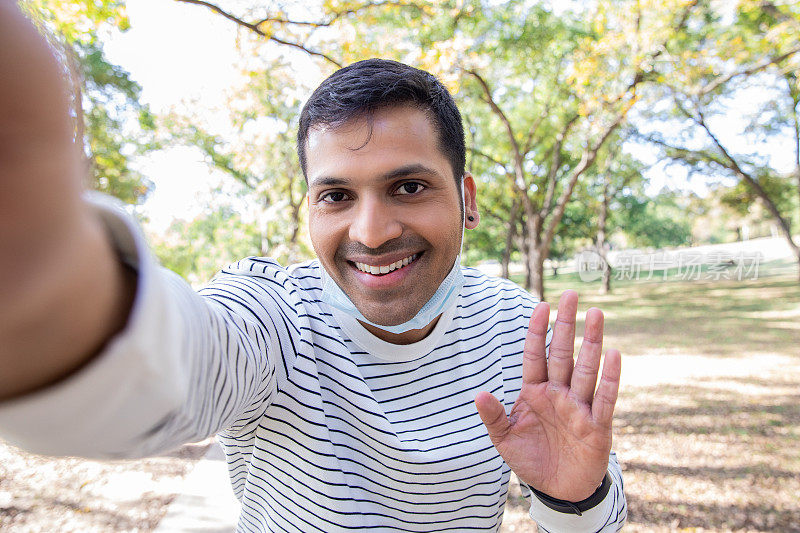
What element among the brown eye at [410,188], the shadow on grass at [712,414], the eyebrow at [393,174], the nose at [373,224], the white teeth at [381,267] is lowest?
the shadow on grass at [712,414]

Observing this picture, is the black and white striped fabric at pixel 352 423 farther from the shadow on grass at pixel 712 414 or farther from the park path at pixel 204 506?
the shadow on grass at pixel 712 414

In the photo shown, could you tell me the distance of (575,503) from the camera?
1396mm

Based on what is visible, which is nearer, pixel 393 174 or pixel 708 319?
pixel 393 174

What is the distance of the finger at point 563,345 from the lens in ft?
4.60

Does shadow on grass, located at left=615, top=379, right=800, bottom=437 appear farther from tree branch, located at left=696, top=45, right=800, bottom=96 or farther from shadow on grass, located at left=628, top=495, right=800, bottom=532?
tree branch, located at left=696, top=45, right=800, bottom=96

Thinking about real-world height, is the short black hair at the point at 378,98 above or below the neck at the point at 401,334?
above

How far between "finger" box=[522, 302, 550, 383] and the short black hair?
618mm

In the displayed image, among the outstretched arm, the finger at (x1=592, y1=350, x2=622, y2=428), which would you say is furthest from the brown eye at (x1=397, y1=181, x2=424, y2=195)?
the outstretched arm

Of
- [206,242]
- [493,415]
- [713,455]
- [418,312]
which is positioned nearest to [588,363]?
[493,415]

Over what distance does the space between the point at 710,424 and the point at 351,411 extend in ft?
19.6

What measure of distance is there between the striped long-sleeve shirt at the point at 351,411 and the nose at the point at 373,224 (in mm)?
293

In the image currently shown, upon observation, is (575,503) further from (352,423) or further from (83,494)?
(83,494)

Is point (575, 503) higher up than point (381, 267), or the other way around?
point (381, 267)
